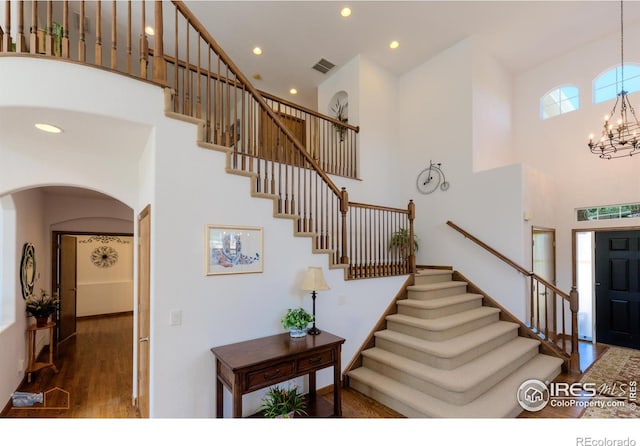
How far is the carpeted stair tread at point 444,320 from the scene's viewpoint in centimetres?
366

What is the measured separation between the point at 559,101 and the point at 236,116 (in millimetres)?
6019

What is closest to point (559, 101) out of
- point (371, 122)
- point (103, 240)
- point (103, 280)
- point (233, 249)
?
point (371, 122)

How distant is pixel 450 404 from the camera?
2893mm

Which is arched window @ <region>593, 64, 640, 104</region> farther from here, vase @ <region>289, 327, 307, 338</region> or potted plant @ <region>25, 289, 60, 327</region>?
potted plant @ <region>25, 289, 60, 327</region>

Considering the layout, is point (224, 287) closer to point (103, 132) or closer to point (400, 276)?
point (103, 132)

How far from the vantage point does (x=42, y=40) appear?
2436 mm

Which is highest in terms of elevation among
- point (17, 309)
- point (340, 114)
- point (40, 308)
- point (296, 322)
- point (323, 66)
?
point (323, 66)

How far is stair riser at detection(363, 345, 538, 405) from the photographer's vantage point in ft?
9.53

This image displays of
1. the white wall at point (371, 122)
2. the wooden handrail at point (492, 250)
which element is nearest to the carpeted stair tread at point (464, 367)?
the wooden handrail at point (492, 250)

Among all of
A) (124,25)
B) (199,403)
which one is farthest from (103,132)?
(124,25)

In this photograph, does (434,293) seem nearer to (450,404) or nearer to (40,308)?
(450,404)

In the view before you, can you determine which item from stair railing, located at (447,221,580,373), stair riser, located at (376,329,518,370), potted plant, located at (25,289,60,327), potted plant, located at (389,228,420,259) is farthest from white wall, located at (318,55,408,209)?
potted plant, located at (25,289,60,327)

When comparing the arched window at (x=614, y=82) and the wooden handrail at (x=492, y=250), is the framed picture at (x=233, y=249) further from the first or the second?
the arched window at (x=614, y=82)

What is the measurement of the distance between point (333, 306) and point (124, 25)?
18.1 feet
